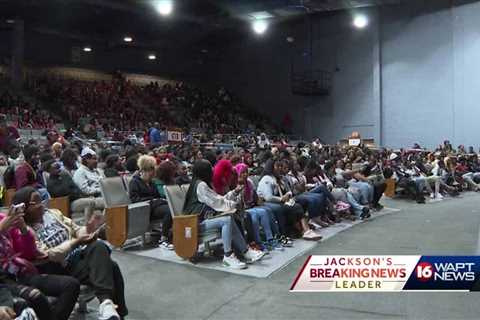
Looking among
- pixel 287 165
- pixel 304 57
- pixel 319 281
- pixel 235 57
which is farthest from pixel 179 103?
pixel 319 281

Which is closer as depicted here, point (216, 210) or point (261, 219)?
point (216, 210)

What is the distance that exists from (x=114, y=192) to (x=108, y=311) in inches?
115

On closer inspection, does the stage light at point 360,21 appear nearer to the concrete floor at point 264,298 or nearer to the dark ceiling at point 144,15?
the dark ceiling at point 144,15

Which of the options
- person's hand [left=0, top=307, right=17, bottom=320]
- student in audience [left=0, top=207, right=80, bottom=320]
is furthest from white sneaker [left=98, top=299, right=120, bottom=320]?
person's hand [left=0, top=307, right=17, bottom=320]

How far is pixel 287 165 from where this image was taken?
7.80m

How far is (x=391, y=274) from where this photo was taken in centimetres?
404

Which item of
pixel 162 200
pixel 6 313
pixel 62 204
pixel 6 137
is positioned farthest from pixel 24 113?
pixel 6 313

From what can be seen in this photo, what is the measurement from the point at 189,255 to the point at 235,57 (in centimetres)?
2478

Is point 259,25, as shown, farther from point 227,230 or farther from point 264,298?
point 264,298

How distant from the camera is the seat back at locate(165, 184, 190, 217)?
228 inches

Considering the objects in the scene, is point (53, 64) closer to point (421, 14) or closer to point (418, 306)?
point (421, 14)

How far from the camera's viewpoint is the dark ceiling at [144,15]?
786 inches

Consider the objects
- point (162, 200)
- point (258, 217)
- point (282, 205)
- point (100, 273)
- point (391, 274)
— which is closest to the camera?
point (100, 273)

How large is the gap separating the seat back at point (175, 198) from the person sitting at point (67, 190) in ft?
3.64
